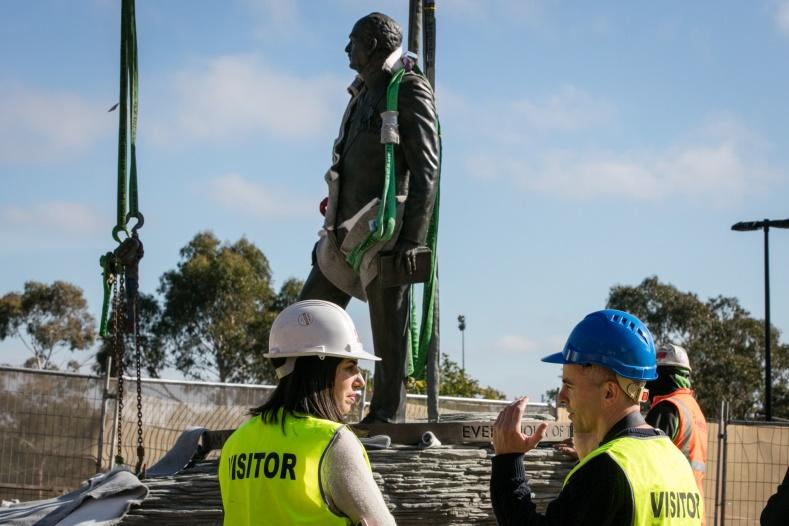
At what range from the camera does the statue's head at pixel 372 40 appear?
7.09 m

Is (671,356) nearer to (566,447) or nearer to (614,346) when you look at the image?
(566,447)

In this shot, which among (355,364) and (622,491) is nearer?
(622,491)

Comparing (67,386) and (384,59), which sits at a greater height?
(384,59)

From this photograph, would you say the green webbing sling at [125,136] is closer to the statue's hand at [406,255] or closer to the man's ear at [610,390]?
the statue's hand at [406,255]

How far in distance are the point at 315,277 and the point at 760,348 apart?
37146 mm

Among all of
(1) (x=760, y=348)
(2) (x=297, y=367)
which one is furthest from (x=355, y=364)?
(1) (x=760, y=348)

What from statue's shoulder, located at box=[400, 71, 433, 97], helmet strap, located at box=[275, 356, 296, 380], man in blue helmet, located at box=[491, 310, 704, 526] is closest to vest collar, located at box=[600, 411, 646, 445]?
man in blue helmet, located at box=[491, 310, 704, 526]

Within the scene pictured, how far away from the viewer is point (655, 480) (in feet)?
10.1

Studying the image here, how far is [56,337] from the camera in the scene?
145ft

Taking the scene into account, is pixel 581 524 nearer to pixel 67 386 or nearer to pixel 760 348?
pixel 67 386

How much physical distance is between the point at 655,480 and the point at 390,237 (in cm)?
398

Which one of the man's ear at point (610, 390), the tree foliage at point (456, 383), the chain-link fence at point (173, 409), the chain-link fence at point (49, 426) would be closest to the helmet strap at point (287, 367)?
the man's ear at point (610, 390)

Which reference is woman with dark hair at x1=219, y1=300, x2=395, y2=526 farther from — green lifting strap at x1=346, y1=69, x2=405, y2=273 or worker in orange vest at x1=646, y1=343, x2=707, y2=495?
green lifting strap at x1=346, y1=69, x2=405, y2=273

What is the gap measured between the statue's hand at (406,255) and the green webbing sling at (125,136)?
5.16 feet
